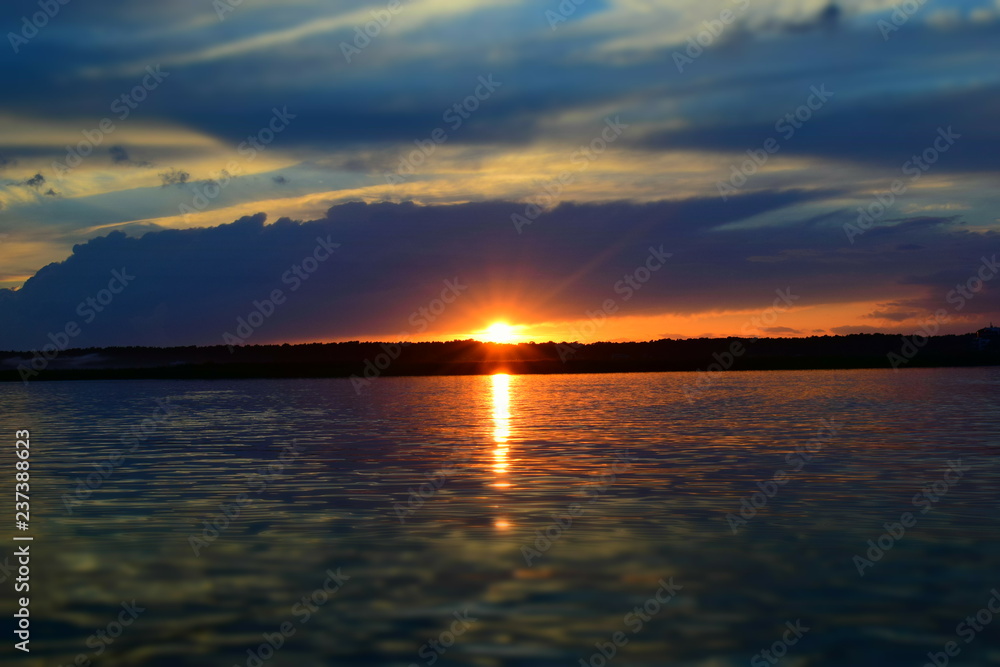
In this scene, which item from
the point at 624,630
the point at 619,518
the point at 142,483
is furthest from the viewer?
the point at 142,483

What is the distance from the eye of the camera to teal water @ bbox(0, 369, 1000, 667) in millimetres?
10547

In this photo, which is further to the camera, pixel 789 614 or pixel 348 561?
pixel 348 561

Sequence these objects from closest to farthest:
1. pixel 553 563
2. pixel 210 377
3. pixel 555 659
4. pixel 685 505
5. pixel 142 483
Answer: pixel 555 659 < pixel 553 563 < pixel 685 505 < pixel 142 483 < pixel 210 377

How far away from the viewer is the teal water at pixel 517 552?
10.5 metres

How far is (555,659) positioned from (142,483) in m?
17.2

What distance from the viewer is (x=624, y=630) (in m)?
10.9

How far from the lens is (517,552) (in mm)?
15102

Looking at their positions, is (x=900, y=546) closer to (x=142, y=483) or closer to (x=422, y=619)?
(x=422, y=619)

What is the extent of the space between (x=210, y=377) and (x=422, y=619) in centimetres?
16275

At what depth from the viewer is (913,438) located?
3275 centimetres

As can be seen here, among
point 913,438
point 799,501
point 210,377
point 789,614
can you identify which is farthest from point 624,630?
point 210,377

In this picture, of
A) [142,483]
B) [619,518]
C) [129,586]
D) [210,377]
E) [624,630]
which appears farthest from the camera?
[210,377]

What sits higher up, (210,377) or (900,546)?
(210,377)

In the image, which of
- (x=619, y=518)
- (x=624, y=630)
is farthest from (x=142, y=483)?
(x=624, y=630)
